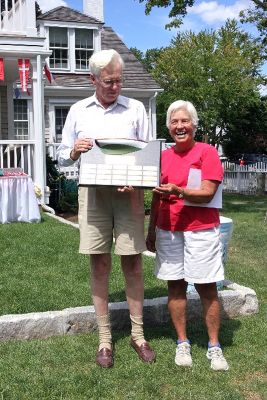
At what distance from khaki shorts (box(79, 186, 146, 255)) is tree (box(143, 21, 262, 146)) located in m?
24.4

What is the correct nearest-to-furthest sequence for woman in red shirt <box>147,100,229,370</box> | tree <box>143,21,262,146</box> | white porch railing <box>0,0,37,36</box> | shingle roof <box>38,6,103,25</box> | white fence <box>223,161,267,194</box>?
woman in red shirt <box>147,100,229,370</box> < white porch railing <box>0,0,37,36</box> < shingle roof <box>38,6,103,25</box> < white fence <box>223,161,267,194</box> < tree <box>143,21,262,146</box>

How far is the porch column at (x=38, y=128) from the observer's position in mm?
11039

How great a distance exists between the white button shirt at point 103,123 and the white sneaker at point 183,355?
1.38 m

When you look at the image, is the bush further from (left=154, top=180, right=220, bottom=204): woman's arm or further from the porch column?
(left=154, top=180, right=220, bottom=204): woman's arm

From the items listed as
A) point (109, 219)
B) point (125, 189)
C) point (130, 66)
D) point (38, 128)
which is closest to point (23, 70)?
point (38, 128)

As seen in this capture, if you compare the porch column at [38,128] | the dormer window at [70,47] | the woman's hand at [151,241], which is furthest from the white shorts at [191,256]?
the dormer window at [70,47]

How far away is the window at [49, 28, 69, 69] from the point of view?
730 inches

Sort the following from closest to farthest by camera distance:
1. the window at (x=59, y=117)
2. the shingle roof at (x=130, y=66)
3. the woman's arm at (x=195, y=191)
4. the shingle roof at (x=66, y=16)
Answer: the woman's arm at (x=195, y=191) < the window at (x=59, y=117) < the shingle roof at (x=66, y=16) < the shingle roof at (x=130, y=66)

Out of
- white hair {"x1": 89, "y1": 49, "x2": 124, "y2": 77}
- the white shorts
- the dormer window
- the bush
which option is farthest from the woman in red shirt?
the dormer window

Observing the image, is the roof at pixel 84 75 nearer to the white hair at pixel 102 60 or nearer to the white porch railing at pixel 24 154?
the white porch railing at pixel 24 154

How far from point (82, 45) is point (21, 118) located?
349 cm

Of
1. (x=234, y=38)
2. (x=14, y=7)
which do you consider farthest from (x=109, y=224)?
(x=234, y=38)

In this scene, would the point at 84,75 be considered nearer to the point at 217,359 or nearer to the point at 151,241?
the point at 151,241

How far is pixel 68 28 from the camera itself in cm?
1866
